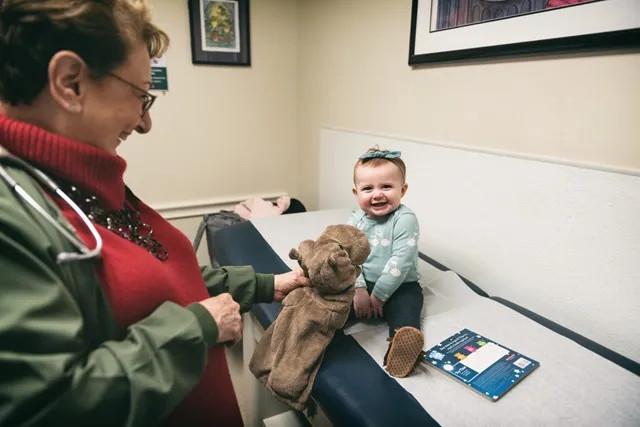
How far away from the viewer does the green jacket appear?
0.47 meters

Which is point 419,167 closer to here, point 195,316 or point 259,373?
point 259,373

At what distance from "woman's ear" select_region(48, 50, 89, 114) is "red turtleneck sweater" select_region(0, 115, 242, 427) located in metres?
0.05

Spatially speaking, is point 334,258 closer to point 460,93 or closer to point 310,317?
point 310,317

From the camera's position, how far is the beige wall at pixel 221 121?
2.54 meters

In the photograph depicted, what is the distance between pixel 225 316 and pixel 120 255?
0.20 metres

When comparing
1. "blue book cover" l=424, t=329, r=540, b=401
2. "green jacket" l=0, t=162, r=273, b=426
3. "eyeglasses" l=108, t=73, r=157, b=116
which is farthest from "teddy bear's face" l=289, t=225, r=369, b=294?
"eyeglasses" l=108, t=73, r=157, b=116

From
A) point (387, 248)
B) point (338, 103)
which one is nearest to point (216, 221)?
point (338, 103)

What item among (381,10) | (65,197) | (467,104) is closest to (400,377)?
(65,197)

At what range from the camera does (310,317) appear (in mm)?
1039

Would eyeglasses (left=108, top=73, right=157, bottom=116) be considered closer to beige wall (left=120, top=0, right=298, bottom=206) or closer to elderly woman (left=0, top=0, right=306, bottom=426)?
elderly woman (left=0, top=0, right=306, bottom=426)

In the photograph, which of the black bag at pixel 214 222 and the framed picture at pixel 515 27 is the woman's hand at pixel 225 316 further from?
the black bag at pixel 214 222

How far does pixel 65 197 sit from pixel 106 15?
0.92 ft

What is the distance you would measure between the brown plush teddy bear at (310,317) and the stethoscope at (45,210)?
574 mm

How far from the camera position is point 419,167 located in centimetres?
177
